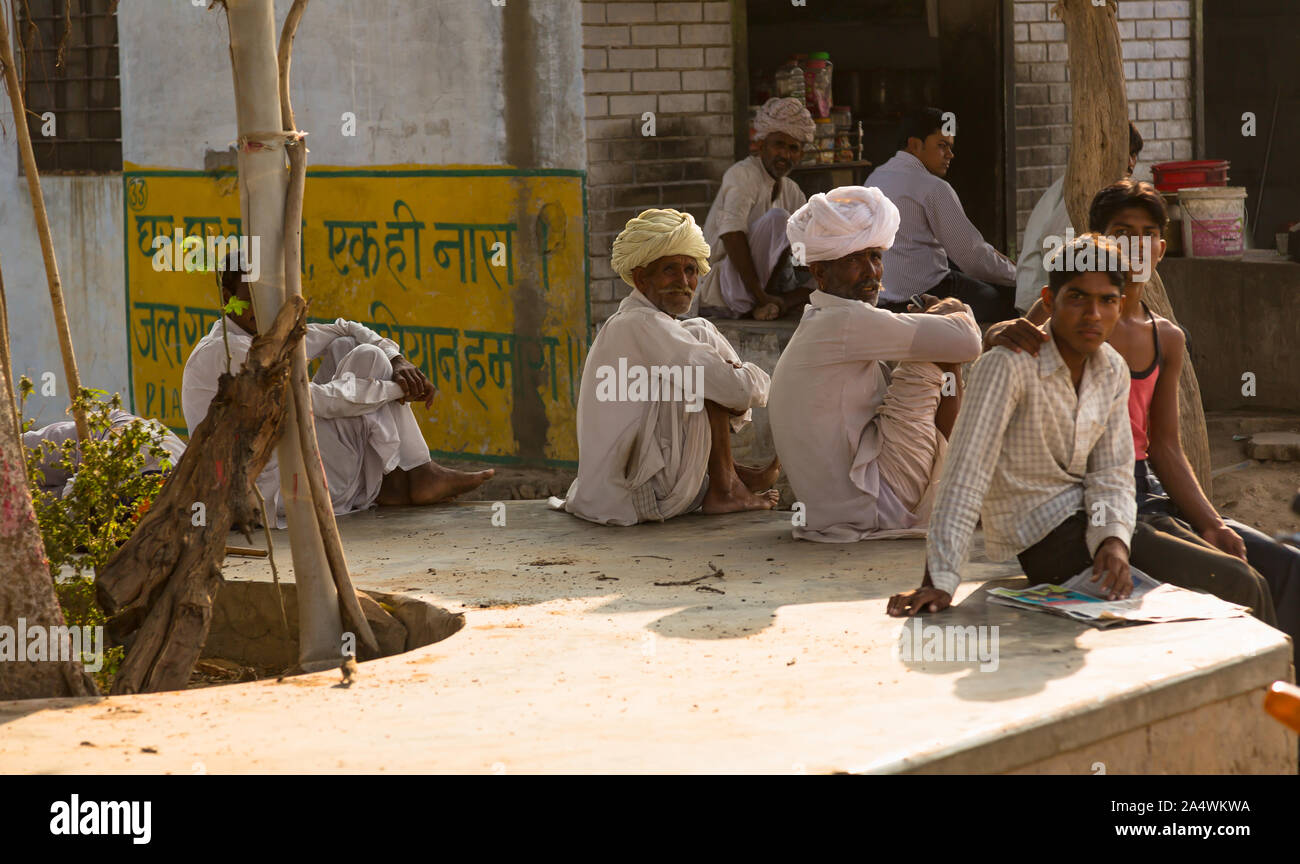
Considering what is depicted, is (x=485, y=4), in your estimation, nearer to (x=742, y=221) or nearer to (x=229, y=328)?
(x=742, y=221)

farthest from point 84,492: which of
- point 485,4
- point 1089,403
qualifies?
point 485,4

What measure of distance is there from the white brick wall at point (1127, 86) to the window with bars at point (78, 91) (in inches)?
242

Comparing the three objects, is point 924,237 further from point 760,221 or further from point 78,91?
point 78,91

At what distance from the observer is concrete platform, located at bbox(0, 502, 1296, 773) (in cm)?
323

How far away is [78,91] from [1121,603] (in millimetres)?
8930

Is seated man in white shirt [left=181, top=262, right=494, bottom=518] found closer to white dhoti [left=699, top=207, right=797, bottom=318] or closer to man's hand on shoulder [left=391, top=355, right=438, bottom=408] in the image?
man's hand on shoulder [left=391, top=355, right=438, bottom=408]

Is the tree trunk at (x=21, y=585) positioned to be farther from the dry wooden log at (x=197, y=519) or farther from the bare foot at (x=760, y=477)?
the bare foot at (x=760, y=477)

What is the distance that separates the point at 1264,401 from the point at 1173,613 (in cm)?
494

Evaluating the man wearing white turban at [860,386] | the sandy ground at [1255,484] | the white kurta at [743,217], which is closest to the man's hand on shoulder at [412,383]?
the man wearing white turban at [860,386]

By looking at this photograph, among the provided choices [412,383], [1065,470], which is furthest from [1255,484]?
[412,383]

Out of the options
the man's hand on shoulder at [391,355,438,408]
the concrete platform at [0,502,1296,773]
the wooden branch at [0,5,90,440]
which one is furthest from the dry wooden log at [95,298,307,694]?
the man's hand on shoulder at [391,355,438,408]

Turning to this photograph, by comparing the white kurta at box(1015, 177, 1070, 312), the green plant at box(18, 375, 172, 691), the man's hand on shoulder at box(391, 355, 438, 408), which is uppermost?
the white kurta at box(1015, 177, 1070, 312)

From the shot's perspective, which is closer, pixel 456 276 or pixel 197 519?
pixel 197 519

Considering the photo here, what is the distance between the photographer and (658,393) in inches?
235
